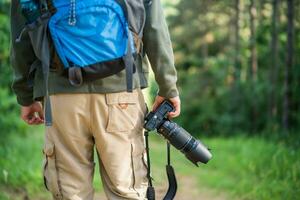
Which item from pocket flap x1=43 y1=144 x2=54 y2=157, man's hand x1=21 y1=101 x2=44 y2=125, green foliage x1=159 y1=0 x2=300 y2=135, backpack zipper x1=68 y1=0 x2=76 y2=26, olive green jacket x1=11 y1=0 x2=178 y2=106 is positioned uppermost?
backpack zipper x1=68 y1=0 x2=76 y2=26

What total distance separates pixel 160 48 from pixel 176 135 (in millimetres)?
509

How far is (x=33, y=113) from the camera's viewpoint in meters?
3.28

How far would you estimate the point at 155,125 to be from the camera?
2.99 metres

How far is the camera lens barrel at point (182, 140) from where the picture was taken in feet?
10.1

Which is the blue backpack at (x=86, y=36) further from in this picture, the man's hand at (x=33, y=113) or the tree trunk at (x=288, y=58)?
the tree trunk at (x=288, y=58)

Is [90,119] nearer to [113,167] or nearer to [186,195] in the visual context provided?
[113,167]

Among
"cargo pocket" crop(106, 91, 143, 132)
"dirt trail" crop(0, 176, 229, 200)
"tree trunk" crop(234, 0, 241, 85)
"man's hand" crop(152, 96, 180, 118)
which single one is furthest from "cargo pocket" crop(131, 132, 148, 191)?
"tree trunk" crop(234, 0, 241, 85)

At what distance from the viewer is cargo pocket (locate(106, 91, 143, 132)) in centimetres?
283

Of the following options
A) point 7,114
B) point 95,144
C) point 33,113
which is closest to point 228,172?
point 7,114

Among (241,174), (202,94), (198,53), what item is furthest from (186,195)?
(198,53)

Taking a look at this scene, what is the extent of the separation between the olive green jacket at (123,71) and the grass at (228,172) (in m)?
2.01

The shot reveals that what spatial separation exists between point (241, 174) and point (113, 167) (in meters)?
3.72

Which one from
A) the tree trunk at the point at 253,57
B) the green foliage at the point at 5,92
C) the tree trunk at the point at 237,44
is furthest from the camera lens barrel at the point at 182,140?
the tree trunk at the point at 237,44

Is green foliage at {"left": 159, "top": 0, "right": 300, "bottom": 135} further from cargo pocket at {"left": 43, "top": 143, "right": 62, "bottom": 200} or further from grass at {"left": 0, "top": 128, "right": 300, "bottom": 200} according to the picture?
cargo pocket at {"left": 43, "top": 143, "right": 62, "bottom": 200}
